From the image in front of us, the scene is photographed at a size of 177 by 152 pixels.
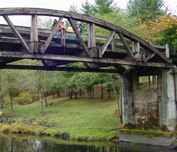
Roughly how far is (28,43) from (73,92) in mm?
45963

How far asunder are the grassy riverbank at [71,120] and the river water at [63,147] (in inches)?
87.0

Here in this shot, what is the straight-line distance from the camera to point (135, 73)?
32.6m

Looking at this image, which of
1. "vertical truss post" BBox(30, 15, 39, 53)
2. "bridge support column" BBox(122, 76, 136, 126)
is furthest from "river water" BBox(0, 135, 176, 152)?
"vertical truss post" BBox(30, 15, 39, 53)

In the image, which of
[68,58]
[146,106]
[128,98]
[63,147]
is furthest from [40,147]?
[68,58]

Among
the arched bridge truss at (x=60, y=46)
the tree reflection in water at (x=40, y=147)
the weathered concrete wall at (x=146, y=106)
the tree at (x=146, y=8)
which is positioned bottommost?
the tree reflection in water at (x=40, y=147)

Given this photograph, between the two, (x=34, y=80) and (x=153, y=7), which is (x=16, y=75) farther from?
(x=153, y=7)

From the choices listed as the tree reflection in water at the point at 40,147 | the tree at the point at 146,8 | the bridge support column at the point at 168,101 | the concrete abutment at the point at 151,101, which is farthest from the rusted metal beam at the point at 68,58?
the tree at the point at 146,8

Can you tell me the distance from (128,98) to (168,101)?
151 inches

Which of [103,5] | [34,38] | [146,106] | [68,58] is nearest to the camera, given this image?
[34,38]

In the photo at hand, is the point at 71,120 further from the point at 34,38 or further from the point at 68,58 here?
the point at 34,38

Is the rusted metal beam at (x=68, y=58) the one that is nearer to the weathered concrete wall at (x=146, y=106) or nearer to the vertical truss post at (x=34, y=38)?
the vertical truss post at (x=34, y=38)

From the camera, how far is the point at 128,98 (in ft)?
108

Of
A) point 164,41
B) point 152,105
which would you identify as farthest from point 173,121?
point 164,41

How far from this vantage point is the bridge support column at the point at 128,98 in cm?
3278
